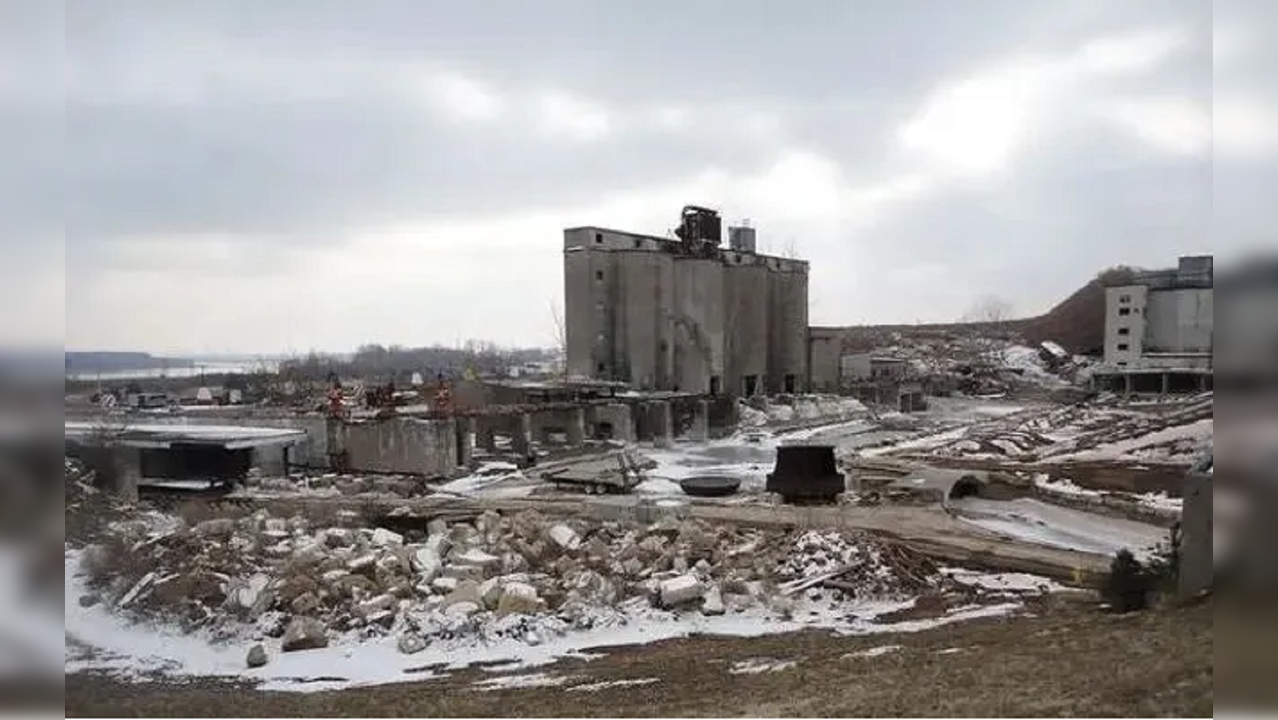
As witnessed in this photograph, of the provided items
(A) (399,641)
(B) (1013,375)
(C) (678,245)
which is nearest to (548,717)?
(A) (399,641)

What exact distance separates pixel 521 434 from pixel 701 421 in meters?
10.7

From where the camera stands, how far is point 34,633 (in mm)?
3564

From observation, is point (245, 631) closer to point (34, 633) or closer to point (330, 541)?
point (330, 541)

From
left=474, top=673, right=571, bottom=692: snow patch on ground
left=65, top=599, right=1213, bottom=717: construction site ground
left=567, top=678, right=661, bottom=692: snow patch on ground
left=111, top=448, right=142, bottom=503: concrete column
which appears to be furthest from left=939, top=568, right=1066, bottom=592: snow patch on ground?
left=111, top=448, right=142, bottom=503: concrete column

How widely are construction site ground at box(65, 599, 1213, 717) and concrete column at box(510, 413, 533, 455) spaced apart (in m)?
18.8

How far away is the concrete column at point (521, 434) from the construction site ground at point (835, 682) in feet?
61.6

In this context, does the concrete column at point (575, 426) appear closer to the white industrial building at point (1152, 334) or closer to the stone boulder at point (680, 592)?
the stone boulder at point (680, 592)

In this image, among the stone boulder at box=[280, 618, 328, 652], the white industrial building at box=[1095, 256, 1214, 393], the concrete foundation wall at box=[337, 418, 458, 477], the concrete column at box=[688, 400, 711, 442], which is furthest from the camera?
the white industrial building at box=[1095, 256, 1214, 393]

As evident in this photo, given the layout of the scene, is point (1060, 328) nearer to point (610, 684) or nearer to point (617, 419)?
point (617, 419)

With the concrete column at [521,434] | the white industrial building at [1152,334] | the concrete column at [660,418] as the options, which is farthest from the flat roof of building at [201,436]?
the white industrial building at [1152,334]

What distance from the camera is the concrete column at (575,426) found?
32.8 m

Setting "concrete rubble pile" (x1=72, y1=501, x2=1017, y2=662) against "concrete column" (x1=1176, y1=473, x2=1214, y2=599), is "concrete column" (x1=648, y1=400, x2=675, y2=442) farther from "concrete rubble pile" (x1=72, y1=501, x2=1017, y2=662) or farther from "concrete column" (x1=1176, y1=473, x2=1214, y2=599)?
"concrete column" (x1=1176, y1=473, x2=1214, y2=599)

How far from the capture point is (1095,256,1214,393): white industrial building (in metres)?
53.9

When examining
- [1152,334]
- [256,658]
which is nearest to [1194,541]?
[256,658]
